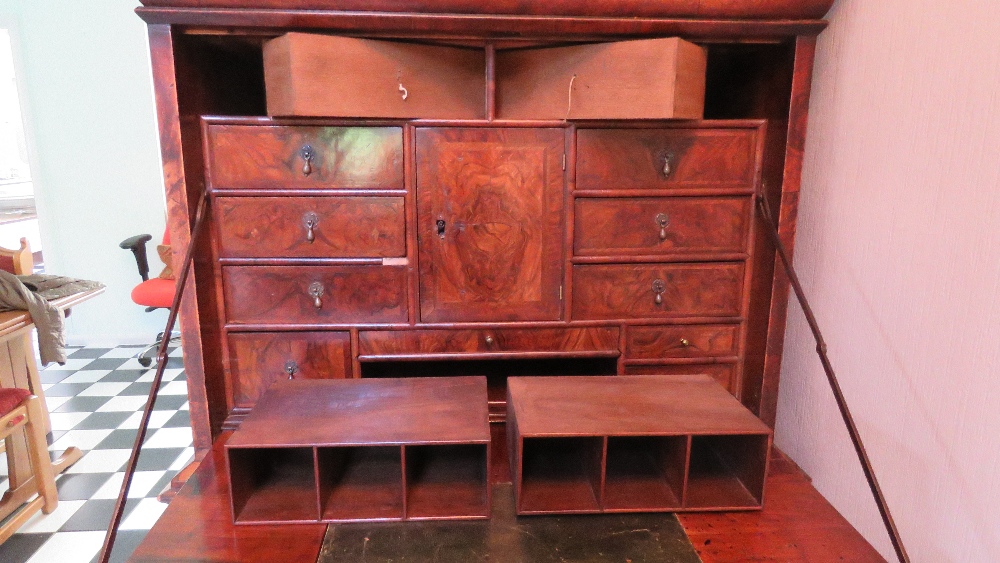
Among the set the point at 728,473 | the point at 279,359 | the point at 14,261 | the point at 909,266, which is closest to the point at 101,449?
the point at 14,261

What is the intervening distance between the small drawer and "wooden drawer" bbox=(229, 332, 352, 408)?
802 millimetres

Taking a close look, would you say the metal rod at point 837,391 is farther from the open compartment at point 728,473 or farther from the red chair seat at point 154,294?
the red chair seat at point 154,294

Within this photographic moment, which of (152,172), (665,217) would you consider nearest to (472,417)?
(665,217)

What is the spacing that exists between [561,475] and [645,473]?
0.65 feet

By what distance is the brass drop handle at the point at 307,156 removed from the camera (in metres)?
1.49

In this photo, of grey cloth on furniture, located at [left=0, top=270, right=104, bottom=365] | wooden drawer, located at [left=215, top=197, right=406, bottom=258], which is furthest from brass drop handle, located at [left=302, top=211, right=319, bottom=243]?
grey cloth on furniture, located at [left=0, top=270, right=104, bottom=365]

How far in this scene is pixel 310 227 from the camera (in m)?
1.52

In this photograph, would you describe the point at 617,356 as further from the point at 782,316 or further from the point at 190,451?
the point at 190,451

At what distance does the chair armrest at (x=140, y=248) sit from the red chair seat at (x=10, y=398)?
142 cm

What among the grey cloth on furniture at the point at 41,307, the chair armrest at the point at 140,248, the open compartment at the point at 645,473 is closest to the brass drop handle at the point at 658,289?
the open compartment at the point at 645,473

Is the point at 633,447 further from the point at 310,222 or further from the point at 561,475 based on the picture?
the point at 310,222

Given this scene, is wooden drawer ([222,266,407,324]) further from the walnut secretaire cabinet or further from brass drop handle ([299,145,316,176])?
brass drop handle ([299,145,316,176])

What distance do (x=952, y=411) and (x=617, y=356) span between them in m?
0.76

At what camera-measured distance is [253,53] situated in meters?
1.71
